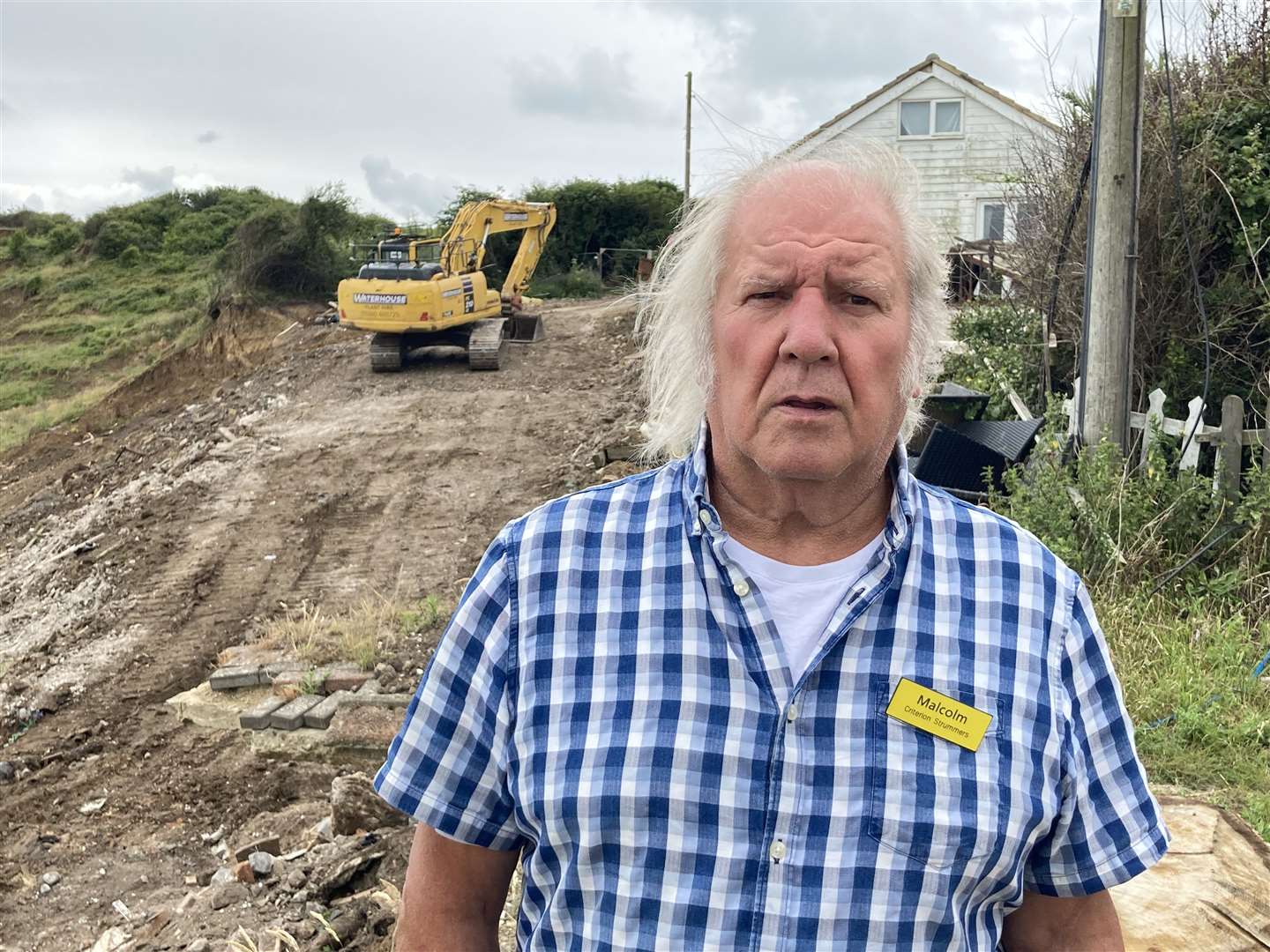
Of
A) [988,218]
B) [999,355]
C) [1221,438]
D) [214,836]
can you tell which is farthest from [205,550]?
[988,218]

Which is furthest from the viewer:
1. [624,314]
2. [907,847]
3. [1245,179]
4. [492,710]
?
[624,314]

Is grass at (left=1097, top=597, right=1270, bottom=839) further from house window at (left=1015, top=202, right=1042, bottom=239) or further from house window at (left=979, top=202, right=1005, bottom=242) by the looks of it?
house window at (left=979, top=202, right=1005, bottom=242)

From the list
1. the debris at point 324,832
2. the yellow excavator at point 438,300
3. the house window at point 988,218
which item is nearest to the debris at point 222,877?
the debris at point 324,832

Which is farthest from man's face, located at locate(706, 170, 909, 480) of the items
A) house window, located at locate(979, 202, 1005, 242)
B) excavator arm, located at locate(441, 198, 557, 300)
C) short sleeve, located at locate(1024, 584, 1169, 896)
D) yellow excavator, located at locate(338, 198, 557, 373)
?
house window, located at locate(979, 202, 1005, 242)

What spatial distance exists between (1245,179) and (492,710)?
299 inches

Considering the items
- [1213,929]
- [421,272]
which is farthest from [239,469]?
[1213,929]

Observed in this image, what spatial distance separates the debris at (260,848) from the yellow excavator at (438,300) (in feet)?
41.5

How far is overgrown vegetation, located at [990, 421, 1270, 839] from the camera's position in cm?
520

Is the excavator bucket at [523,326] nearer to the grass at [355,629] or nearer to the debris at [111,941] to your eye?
the grass at [355,629]

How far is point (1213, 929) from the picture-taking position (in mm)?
2863

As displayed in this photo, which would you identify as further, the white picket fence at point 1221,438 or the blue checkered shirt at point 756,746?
the white picket fence at point 1221,438

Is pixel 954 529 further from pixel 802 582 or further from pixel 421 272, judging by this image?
pixel 421 272

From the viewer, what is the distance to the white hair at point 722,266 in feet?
6.43

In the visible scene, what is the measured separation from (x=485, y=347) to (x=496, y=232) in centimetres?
387
